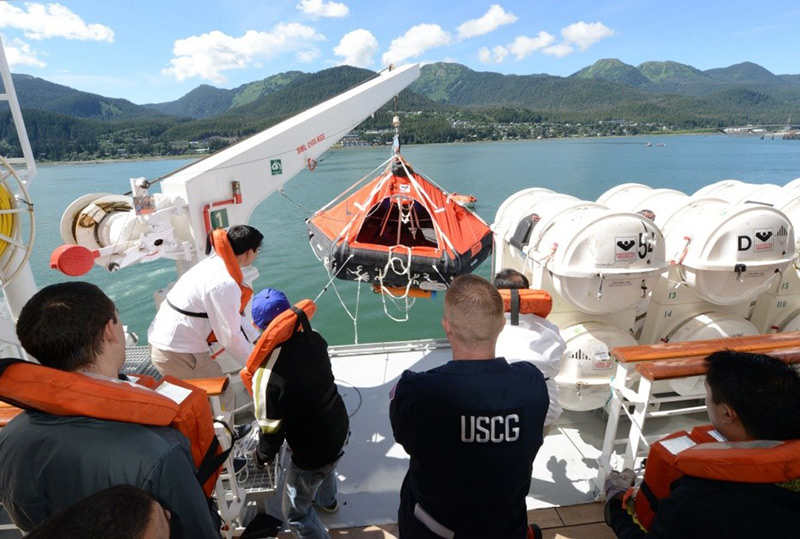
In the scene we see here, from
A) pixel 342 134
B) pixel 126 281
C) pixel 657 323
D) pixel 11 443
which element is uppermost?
pixel 342 134

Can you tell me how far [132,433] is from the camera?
0.86 metres

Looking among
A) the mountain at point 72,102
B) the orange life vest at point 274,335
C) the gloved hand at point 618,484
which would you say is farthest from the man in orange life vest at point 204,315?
the mountain at point 72,102

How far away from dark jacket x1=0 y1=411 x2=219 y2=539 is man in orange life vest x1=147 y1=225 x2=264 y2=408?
110 centimetres

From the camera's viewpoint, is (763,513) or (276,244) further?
(276,244)

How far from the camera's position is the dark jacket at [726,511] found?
836 millimetres

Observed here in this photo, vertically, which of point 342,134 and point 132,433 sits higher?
point 342,134

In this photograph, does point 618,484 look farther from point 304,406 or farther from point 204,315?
point 204,315

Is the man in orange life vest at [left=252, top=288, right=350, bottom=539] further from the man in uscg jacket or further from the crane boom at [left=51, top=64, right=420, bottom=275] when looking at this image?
the crane boom at [left=51, top=64, right=420, bottom=275]

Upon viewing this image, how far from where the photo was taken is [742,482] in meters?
0.89

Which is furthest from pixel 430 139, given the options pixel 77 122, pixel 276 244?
pixel 276 244

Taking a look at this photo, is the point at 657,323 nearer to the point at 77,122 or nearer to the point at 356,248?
the point at 356,248

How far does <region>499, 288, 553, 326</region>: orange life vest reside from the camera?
5.83ft

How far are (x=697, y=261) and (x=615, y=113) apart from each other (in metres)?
126

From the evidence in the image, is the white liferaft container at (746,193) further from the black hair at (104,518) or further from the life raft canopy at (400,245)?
the black hair at (104,518)
